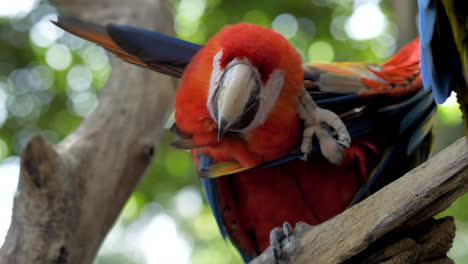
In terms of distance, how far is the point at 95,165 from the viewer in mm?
1482

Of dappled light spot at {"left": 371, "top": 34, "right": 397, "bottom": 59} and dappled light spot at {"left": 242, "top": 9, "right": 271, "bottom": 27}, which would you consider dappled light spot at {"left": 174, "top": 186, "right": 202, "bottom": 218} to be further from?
dappled light spot at {"left": 371, "top": 34, "right": 397, "bottom": 59}

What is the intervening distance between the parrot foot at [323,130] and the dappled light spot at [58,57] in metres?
2.17

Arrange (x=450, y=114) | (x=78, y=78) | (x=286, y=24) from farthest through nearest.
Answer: (x=78, y=78)
(x=286, y=24)
(x=450, y=114)

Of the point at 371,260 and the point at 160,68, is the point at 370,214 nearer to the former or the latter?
the point at 371,260

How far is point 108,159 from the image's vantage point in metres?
1.51

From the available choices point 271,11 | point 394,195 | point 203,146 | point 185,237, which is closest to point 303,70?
point 203,146

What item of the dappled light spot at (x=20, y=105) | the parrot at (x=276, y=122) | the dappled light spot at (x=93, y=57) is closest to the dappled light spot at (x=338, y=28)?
the dappled light spot at (x=93, y=57)

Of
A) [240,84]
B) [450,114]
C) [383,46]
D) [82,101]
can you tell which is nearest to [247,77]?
[240,84]

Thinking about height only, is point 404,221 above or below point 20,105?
below

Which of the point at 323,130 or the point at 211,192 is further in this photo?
the point at 211,192

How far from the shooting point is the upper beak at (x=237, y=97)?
1.07 m

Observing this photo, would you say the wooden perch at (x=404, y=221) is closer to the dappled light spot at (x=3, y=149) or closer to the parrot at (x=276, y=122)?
the parrot at (x=276, y=122)

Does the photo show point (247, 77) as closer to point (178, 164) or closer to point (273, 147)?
point (273, 147)

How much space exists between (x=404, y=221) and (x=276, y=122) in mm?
342
